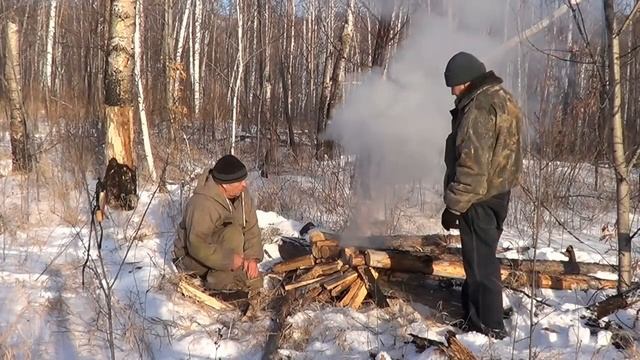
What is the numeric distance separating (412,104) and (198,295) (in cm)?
281

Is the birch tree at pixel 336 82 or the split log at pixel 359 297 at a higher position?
the birch tree at pixel 336 82

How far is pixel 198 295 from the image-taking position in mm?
3971

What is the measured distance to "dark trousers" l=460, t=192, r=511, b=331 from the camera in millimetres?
3494

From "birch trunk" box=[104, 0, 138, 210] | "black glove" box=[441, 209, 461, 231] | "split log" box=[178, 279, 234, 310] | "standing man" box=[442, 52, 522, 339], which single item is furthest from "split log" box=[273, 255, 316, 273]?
"birch trunk" box=[104, 0, 138, 210]

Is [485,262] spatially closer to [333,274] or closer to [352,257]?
[352,257]

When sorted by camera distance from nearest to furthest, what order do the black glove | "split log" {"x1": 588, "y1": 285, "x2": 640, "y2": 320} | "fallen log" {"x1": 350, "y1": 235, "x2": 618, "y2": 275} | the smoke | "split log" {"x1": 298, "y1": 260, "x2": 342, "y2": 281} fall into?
"split log" {"x1": 588, "y1": 285, "x2": 640, "y2": 320}
the black glove
"split log" {"x1": 298, "y1": 260, "x2": 342, "y2": 281}
"fallen log" {"x1": 350, "y1": 235, "x2": 618, "y2": 275}
the smoke

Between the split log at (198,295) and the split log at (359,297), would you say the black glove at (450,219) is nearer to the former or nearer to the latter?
the split log at (359,297)

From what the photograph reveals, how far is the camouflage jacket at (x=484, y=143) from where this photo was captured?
3430 mm

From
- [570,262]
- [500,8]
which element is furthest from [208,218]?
[500,8]

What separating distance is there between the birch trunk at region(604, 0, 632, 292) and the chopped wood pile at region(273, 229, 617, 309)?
50 cm

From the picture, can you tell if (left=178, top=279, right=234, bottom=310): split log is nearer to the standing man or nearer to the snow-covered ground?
the snow-covered ground

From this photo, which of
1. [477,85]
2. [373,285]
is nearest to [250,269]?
[373,285]

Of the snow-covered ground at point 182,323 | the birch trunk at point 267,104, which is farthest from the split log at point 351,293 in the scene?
the birch trunk at point 267,104

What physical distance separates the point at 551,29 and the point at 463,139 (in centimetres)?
368
